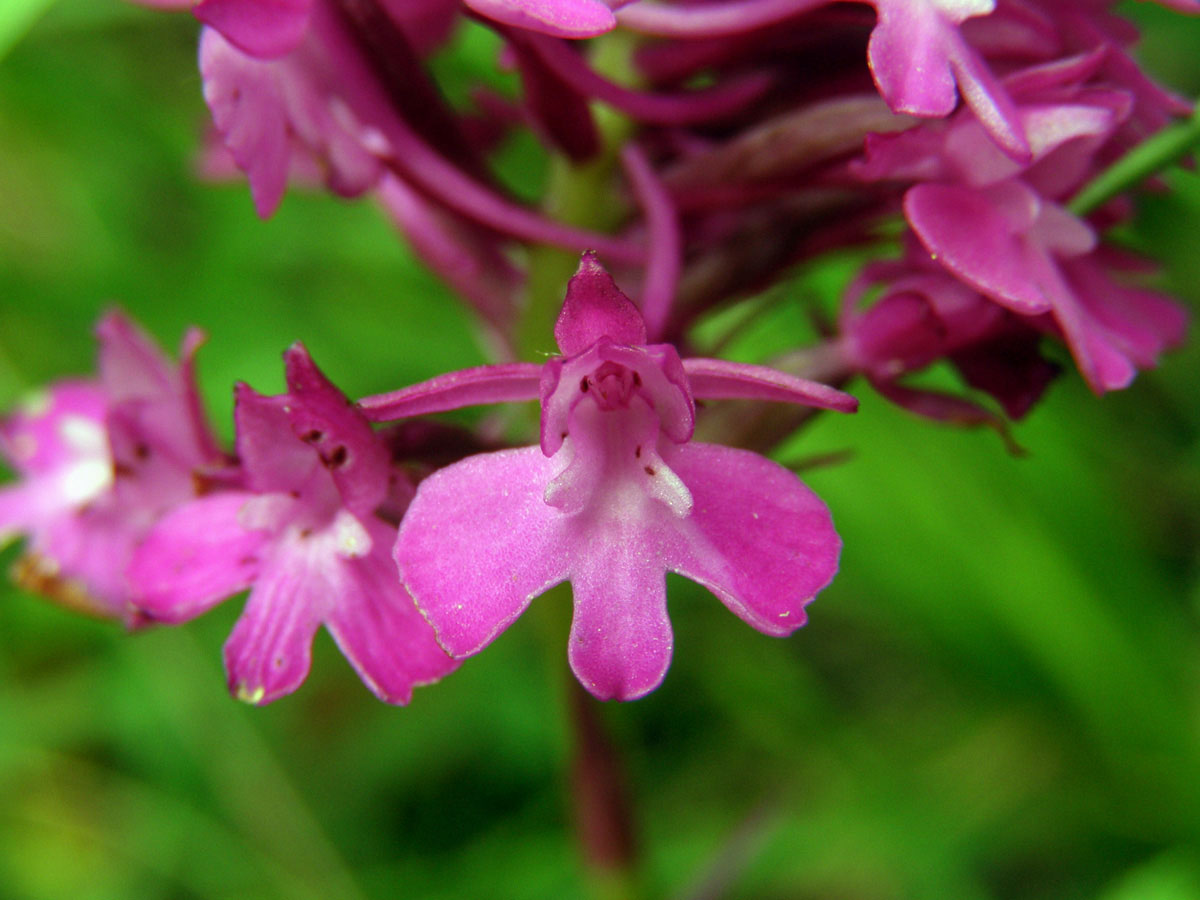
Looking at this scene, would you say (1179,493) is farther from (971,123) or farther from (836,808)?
(971,123)

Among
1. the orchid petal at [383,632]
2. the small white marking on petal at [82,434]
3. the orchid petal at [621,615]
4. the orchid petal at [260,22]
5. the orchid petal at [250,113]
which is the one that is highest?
the orchid petal at [260,22]

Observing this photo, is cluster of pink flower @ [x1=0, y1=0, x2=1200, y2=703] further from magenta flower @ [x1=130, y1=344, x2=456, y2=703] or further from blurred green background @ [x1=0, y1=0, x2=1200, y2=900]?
blurred green background @ [x1=0, y1=0, x2=1200, y2=900]

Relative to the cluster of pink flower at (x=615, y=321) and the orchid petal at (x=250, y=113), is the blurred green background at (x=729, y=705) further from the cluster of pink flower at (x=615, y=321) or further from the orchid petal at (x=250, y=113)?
the orchid petal at (x=250, y=113)

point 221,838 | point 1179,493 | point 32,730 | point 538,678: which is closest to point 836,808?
point 538,678

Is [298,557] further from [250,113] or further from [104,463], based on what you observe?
[104,463]

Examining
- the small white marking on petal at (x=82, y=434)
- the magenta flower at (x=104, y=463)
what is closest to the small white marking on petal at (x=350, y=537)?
the magenta flower at (x=104, y=463)

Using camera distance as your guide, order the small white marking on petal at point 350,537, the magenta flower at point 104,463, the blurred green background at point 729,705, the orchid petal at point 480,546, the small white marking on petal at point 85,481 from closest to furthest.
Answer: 1. the orchid petal at point 480,546
2. the small white marking on petal at point 350,537
3. the magenta flower at point 104,463
4. the small white marking on petal at point 85,481
5. the blurred green background at point 729,705
